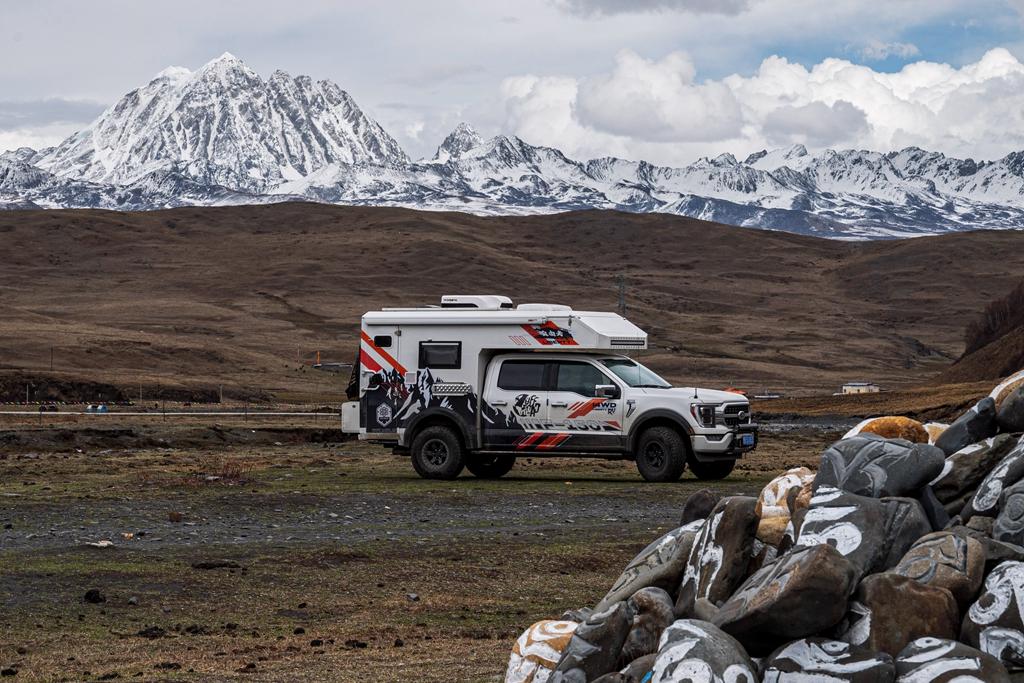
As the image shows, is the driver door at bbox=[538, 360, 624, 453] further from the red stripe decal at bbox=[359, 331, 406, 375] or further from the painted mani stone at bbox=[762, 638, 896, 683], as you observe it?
the painted mani stone at bbox=[762, 638, 896, 683]

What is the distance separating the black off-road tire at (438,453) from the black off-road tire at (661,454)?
2955 millimetres

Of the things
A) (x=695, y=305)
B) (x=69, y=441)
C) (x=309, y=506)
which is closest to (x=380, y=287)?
(x=695, y=305)

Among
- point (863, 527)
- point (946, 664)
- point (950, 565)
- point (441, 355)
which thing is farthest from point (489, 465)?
point (946, 664)

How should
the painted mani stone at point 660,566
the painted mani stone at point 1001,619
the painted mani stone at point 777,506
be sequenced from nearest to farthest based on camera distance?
the painted mani stone at point 1001,619 < the painted mani stone at point 777,506 < the painted mani stone at point 660,566

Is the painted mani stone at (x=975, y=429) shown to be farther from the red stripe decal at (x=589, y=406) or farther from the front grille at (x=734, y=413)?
the red stripe decal at (x=589, y=406)

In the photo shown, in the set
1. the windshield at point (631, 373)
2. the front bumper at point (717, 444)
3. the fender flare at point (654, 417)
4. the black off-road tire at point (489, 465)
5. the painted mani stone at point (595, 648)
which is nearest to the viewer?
the painted mani stone at point (595, 648)

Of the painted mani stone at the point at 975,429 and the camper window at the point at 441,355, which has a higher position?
the camper window at the point at 441,355

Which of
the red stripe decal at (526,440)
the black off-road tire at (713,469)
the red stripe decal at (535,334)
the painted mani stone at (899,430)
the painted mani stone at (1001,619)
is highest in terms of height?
the red stripe decal at (535,334)

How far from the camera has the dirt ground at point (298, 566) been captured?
32.3 feet

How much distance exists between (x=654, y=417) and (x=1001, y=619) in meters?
15.0

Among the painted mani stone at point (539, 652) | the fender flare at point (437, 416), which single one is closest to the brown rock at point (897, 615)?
the painted mani stone at point (539, 652)

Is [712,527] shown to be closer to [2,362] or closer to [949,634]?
[949,634]

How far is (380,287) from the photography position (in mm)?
151750

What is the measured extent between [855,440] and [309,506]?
10693 millimetres
